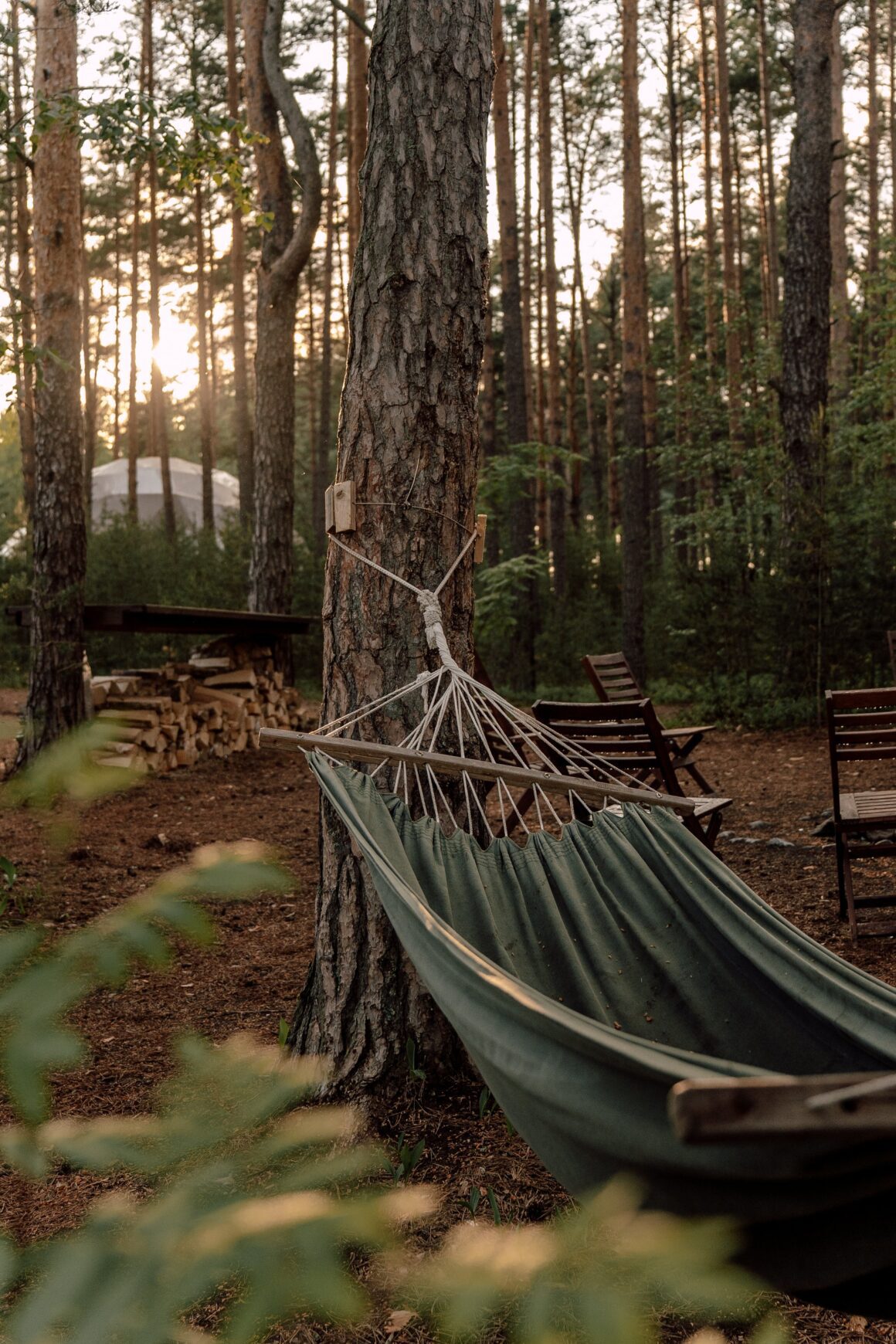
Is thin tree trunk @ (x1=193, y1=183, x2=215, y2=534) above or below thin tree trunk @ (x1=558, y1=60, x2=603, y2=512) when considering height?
below

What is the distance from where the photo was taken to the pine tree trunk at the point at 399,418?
2.39 metres

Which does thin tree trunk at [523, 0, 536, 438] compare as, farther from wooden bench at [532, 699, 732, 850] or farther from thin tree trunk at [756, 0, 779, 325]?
wooden bench at [532, 699, 732, 850]

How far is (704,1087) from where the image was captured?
28.6 inches

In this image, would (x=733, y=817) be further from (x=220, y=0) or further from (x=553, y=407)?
(x=220, y=0)

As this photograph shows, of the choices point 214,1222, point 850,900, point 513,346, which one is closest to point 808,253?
point 513,346

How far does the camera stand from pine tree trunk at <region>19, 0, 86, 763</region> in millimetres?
5867

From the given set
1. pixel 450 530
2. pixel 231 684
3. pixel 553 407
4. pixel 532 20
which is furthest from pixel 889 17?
pixel 450 530

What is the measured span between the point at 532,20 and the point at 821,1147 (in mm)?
14375

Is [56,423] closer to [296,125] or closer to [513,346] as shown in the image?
[296,125]

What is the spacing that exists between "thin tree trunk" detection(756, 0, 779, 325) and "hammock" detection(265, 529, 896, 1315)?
13104 mm

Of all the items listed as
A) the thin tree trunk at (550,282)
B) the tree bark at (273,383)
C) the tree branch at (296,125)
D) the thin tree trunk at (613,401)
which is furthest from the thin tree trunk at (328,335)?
the tree branch at (296,125)

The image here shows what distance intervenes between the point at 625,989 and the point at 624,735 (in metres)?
2.29

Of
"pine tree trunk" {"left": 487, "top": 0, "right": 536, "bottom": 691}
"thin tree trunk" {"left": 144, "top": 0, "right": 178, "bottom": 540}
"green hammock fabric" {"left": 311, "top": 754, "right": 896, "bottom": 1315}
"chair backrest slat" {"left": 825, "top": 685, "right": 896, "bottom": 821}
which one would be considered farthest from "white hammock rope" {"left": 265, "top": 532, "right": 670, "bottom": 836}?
"thin tree trunk" {"left": 144, "top": 0, "right": 178, "bottom": 540}

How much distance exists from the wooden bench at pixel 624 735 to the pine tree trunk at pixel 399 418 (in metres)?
1.37
